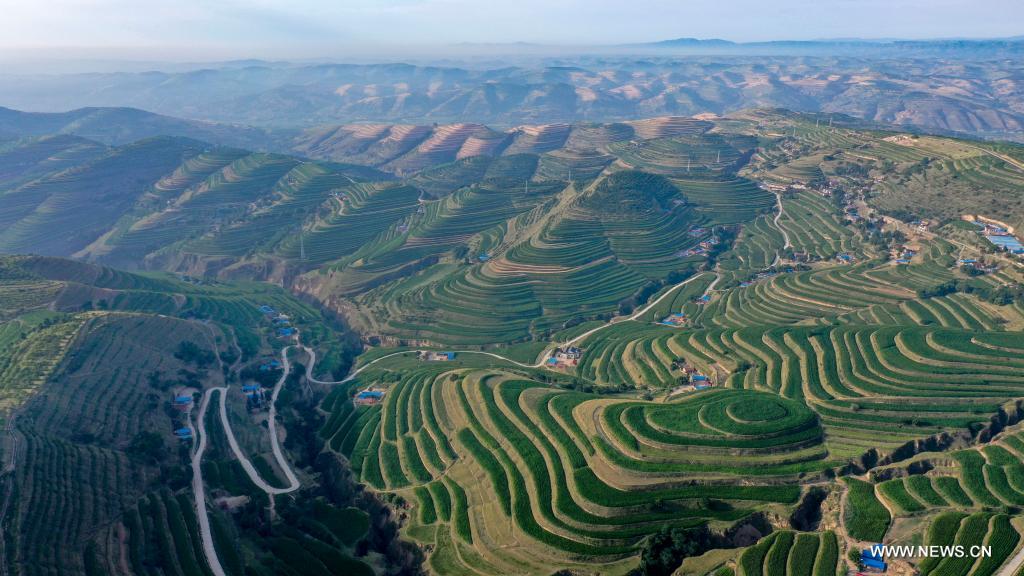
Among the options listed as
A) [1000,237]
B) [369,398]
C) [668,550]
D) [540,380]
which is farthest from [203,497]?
[1000,237]

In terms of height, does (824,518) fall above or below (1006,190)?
below

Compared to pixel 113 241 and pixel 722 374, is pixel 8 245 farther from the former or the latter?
pixel 722 374

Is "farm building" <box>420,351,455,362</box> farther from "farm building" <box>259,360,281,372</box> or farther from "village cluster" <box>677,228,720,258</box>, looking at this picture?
"village cluster" <box>677,228,720,258</box>

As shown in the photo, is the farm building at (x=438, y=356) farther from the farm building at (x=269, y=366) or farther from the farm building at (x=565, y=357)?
the farm building at (x=269, y=366)

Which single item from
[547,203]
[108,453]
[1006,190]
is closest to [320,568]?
[108,453]

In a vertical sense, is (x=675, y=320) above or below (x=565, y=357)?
above

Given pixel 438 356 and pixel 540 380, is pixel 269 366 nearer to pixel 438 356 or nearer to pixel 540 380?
pixel 438 356

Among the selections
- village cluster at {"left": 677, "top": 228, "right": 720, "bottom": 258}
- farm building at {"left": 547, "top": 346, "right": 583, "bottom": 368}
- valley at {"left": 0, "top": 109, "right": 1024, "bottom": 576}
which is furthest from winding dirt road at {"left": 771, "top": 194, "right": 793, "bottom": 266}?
farm building at {"left": 547, "top": 346, "right": 583, "bottom": 368}
